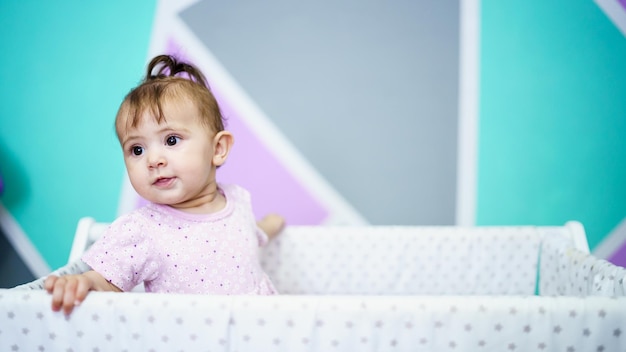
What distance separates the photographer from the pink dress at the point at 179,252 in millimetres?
818

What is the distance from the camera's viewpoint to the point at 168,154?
34.1 inches

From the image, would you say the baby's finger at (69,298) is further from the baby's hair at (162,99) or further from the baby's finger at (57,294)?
the baby's hair at (162,99)

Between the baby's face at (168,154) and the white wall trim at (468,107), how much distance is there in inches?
34.9

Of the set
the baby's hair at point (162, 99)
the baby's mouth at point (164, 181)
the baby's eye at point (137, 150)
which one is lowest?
the baby's mouth at point (164, 181)

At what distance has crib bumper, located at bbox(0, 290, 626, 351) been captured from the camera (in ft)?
2.20

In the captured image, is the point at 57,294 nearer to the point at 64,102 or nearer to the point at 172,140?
the point at 172,140

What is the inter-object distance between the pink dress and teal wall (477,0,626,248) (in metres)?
0.86

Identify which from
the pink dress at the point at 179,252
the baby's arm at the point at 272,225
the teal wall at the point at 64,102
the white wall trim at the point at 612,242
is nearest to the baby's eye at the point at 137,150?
the pink dress at the point at 179,252

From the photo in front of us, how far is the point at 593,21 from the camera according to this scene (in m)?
1.47

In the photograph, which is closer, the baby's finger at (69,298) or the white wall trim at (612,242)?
the baby's finger at (69,298)

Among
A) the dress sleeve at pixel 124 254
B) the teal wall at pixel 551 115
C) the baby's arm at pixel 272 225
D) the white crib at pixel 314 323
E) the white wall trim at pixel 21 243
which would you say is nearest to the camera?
the white crib at pixel 314 323

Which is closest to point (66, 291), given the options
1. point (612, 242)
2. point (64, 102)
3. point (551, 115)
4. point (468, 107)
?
point (64, 102)

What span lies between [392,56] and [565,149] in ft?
1.99

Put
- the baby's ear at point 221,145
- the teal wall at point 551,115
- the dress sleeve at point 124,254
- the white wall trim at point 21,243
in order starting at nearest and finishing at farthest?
the dress sleeve at point 124,254
the baby's ear at point 221,145
the teal wall at point 551,115
the white wall trim at point 21,243
